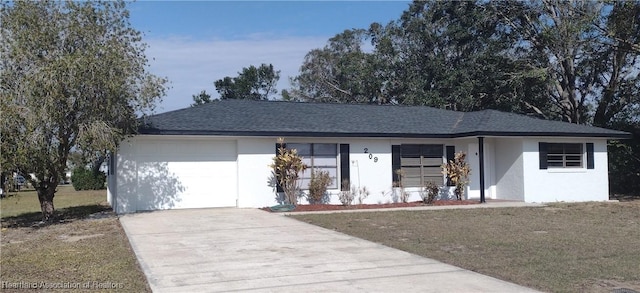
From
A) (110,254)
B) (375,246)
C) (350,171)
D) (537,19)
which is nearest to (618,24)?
(537,19)

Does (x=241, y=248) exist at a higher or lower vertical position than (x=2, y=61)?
lower

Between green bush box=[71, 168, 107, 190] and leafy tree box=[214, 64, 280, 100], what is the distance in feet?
51.9

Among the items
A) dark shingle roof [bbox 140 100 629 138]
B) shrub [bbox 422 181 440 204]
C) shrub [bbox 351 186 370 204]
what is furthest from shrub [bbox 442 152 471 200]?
shrub [bbox 351 186 370 204]

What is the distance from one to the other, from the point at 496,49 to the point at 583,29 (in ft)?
21.3

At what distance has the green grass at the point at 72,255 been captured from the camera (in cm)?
719

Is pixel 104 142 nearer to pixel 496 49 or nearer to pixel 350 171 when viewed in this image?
pixel 350 171

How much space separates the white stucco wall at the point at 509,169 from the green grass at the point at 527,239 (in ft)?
6.96

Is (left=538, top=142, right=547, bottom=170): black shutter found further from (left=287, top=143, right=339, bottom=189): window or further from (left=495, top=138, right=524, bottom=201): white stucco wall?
(left=287, top=143, right=339, bottom=189): window

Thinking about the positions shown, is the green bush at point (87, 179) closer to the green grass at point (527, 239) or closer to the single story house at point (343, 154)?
the single story house at point (343, 154)

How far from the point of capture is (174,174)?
16625 mm

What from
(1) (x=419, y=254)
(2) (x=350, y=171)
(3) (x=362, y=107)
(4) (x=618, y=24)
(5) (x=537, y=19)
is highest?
(5) (x=537, y=19)

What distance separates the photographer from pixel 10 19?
12.7 m

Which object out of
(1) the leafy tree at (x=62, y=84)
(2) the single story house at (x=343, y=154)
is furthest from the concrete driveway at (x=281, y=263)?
(2) the single story house at (x=343, y=154)

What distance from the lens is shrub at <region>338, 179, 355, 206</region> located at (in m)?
17.8
